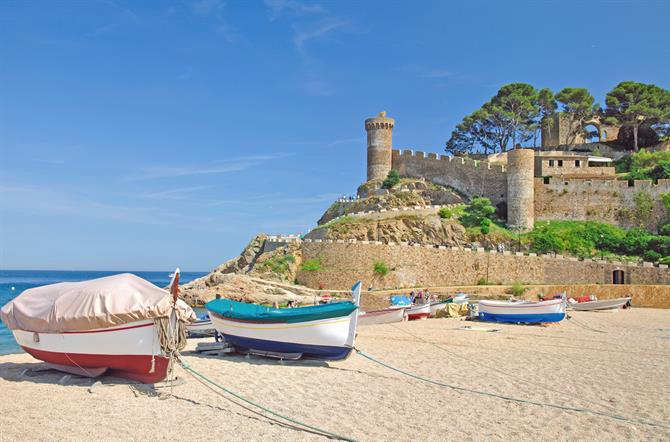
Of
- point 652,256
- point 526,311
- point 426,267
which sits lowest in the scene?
point 526,311

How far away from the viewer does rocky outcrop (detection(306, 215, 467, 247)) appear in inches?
1158

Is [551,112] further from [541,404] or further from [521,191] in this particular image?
[541,404]

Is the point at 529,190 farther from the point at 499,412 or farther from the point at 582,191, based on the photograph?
the point at 499,412

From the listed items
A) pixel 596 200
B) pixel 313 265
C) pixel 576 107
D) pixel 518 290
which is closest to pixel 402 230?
pixel 313 265

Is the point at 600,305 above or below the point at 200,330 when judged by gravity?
above

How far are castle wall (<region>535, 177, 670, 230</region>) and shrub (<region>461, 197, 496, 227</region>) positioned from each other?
274 centimetres

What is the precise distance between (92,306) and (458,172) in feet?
99.4

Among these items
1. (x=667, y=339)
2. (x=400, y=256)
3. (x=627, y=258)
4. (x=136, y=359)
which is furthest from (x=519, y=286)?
(x=136, y=359)

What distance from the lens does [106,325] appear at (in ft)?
25.4

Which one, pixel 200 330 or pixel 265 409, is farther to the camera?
pixel 200 330

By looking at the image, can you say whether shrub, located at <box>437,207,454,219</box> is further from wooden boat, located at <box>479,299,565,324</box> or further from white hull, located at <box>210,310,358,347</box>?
white hull, located at <box>210,310,358,347</box>

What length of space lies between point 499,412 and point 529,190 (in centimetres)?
2555

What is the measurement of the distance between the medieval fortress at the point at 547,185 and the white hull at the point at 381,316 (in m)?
15.4

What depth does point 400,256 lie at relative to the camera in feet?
85.9
